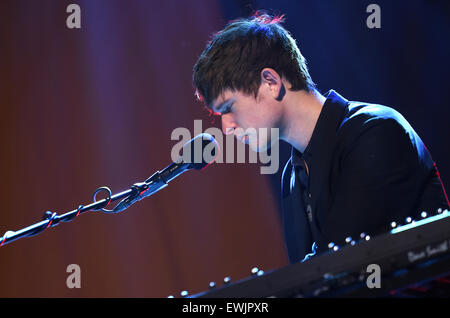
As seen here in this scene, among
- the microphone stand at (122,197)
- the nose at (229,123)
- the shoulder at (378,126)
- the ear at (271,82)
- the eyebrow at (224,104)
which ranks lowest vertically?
the microphone stand at (122,197)

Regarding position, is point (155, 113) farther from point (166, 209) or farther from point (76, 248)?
point (76, 248)

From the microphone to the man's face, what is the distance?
199 mm

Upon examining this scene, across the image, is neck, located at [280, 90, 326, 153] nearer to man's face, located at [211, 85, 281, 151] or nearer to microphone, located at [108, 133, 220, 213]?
man's face, located at [211, 85, 281, 151]

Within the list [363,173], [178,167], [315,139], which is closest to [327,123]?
[315,139]

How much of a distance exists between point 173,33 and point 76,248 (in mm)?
2007

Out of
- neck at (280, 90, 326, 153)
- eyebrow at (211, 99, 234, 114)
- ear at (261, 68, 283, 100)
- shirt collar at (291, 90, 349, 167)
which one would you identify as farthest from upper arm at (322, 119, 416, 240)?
eyebrow at (211, 99, 234, 114)

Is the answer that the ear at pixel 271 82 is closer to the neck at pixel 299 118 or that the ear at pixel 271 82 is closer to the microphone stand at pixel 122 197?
the neck at pixel 299 118

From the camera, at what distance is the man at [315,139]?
1.60 metres

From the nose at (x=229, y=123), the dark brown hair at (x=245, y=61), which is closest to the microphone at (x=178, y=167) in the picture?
the nose at (x=229, y=123)

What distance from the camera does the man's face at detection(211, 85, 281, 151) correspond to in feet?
6.72

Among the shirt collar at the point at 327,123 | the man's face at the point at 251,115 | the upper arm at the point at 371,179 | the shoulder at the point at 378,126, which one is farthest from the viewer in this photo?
the man's face at the point at 251,115

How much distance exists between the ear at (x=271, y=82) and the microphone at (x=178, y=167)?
1.33ft

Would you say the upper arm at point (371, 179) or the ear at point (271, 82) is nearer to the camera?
the upper arm at point (371, 179)

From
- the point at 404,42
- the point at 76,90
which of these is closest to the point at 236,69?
the point at 404,42
